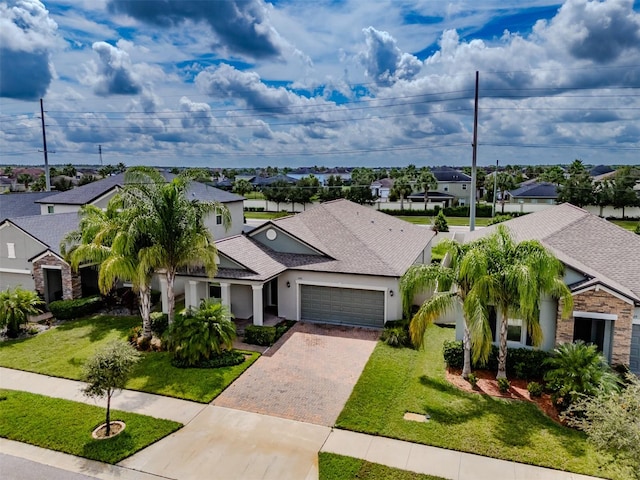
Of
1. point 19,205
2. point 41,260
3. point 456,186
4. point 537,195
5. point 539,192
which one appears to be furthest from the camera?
point 456,186

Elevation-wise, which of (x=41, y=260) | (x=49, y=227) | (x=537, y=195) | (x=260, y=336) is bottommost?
(x=260, y=336)

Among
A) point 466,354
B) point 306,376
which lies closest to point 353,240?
point 306,376

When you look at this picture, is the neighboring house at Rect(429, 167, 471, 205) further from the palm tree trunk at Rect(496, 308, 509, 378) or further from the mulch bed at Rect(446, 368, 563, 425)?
the palm tree trunk at Rect(496, 308, 509, 378)

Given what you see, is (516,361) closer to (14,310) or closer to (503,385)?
(503,385)

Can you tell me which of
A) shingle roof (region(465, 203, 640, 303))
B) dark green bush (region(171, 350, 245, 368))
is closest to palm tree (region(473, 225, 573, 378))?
shingle roof (region(465, 203, 640, 303))

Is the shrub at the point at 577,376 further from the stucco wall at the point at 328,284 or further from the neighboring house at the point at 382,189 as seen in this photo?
the neighboring house at the point at 382,189

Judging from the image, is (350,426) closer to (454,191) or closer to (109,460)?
(109,460)

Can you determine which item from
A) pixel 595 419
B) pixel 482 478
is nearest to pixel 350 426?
pixel 482 478
